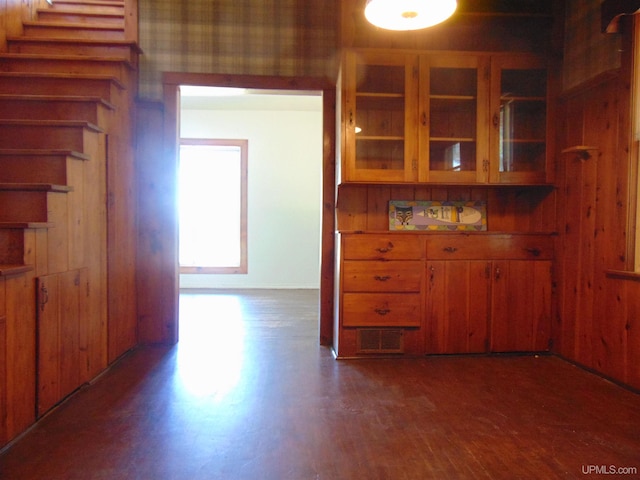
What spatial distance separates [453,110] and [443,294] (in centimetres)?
131

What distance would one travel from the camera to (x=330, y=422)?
6.35 ft

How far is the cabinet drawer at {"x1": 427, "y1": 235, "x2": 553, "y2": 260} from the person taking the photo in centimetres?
291

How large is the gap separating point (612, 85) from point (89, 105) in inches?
124

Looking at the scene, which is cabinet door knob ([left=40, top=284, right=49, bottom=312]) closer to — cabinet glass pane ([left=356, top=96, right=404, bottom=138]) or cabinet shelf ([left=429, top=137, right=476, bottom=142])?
cabinet glass pane ([left=356, top=96, right=404, bottom=138])

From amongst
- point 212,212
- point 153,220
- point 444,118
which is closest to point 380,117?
point 444,118

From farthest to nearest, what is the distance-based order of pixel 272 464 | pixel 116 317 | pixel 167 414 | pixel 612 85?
pixel 116 317, pixel 612 85, pixel 167 414, pixel 272 464

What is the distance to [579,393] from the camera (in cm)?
229

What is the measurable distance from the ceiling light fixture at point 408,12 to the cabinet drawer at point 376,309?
66.6 inches

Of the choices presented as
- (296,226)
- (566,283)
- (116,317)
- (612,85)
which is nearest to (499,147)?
(612,85)

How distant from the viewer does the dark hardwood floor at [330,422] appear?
1.57 m

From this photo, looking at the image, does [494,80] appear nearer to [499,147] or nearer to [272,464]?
[499,147]

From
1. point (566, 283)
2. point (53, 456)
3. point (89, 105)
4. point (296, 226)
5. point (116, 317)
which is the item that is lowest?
point (53, 456)

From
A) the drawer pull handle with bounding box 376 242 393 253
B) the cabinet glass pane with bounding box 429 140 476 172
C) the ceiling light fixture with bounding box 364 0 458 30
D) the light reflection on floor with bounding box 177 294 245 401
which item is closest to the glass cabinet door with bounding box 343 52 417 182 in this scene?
the cabinet glass pane with bounding box 429 140 476 172

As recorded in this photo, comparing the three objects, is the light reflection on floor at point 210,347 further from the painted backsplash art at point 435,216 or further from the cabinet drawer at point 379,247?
the painted backsplash art at point 435,216
